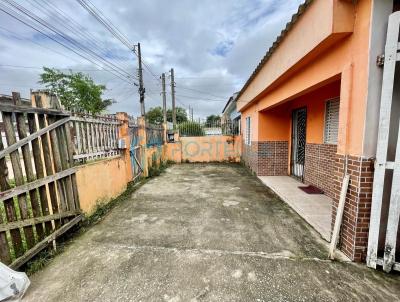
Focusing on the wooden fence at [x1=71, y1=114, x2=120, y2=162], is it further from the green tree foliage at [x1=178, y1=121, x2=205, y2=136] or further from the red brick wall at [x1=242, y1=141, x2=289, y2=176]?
the green tree foliage at [x1=178, y1=121, x2=205, y2=136]

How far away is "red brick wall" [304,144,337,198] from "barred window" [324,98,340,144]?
0.17 meters

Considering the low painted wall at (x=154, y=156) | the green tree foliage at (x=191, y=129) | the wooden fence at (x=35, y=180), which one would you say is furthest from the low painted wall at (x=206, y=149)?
the wooden fence at (x=35, y=180)

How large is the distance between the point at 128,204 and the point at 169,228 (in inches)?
64.0

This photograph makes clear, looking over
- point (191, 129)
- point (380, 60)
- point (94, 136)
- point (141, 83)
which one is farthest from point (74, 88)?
point (380, 60)

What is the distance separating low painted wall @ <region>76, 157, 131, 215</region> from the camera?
3456mm

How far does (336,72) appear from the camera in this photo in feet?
8.08

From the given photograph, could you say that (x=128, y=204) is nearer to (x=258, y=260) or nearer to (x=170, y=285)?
(x=170, y=285)

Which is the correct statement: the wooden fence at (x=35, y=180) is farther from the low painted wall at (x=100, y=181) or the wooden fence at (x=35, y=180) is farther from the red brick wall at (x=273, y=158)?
the red brick wall at (x=273, y=158)

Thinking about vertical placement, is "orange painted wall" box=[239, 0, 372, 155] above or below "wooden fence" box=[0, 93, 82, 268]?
above

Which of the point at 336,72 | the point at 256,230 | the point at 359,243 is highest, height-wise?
the point at 336,72

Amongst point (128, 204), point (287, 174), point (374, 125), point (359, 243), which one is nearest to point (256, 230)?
point (359, 243)

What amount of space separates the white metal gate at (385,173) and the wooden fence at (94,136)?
427 centimetres

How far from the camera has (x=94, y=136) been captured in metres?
4.09

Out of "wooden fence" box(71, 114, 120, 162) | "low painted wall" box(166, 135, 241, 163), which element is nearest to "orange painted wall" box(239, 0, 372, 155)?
"wooden fence" box(71, 114, 120, 162)
